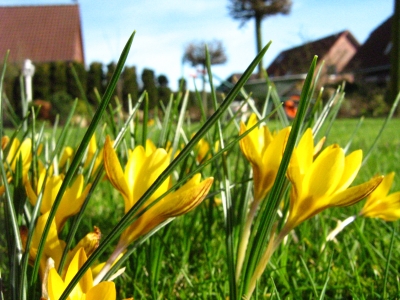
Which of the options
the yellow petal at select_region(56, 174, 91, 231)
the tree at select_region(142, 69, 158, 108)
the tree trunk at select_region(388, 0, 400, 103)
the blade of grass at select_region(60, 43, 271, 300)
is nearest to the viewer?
the blade of grass at select_region(60, 43, 271, 300)

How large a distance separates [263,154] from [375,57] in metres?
17.5

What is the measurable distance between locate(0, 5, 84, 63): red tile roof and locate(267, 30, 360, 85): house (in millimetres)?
7430

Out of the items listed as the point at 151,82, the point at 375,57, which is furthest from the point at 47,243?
the point at 375,57

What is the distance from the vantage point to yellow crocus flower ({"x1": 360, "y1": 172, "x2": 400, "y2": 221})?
0.47m

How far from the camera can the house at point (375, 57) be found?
16.0m

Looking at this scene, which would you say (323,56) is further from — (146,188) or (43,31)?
(146,188)

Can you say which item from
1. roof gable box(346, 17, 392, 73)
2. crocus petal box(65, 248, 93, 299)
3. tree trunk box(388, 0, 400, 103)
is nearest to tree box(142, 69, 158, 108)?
roof gable box(346, 17, 392, 73)

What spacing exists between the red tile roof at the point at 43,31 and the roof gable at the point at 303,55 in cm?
735

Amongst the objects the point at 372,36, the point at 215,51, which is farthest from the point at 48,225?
the point at 372,36

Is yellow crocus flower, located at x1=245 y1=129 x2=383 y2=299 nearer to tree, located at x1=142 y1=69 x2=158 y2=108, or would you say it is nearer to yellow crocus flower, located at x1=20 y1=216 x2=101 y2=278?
yellow crocus flower, located at x1=20 y1=216 x2=101 y2=278

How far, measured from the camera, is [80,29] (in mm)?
18469

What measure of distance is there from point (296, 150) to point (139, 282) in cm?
29

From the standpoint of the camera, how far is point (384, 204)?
19.0 inches

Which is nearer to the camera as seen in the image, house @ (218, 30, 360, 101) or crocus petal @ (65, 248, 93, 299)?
crocus petal @ (65, 248, 93, 299)
